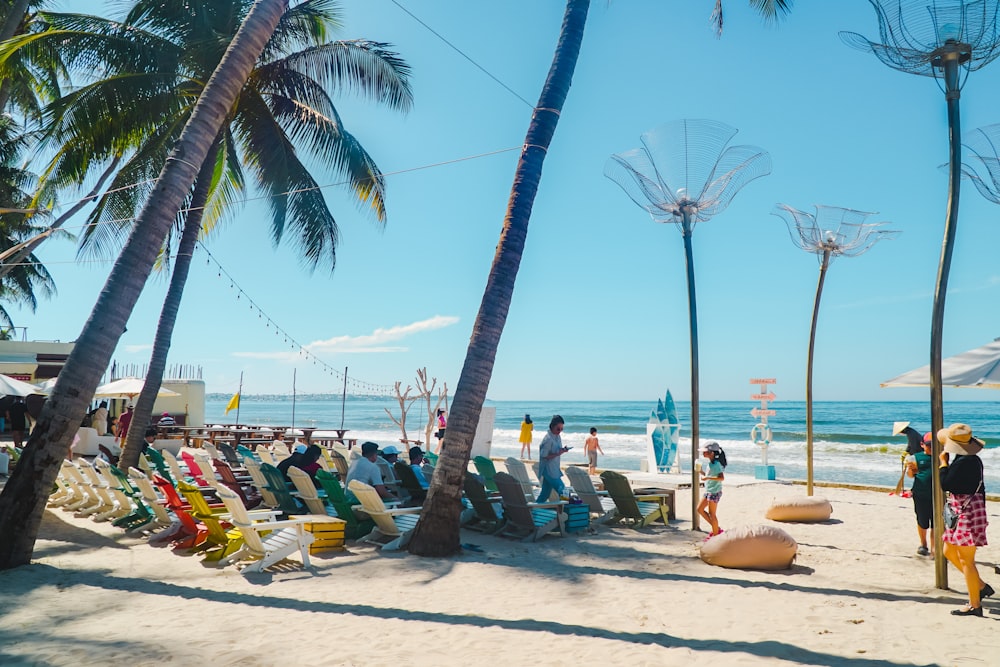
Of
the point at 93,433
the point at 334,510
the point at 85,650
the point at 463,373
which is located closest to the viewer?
the point at 85,650

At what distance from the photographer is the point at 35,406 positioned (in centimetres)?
1802

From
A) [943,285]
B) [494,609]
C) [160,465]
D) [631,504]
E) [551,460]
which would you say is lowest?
[494,609]

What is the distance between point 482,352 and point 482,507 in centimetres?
225

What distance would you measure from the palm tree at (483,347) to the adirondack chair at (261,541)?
1.15 meters

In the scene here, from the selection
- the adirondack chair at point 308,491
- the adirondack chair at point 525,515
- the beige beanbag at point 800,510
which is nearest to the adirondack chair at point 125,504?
the adirondack chair at point 308,491

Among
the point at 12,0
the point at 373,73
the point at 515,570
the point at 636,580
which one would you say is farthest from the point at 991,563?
the point at 12,0

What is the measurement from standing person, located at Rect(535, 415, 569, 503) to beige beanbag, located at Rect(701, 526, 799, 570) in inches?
102

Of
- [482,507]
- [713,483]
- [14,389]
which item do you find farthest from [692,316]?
[14,389]

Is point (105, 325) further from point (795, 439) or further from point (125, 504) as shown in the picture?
point (795, 439)

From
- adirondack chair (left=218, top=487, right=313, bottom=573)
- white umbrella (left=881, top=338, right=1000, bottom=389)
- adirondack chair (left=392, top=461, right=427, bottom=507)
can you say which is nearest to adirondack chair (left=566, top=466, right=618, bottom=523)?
adirondack chair (left=392, top=461, right=427, bottom=507)

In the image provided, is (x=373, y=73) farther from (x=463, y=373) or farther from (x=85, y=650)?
(x=85, y=650)

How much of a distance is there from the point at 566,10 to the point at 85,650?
8.00 m

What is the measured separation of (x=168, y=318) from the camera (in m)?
12.2

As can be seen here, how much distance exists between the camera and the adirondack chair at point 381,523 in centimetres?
743
